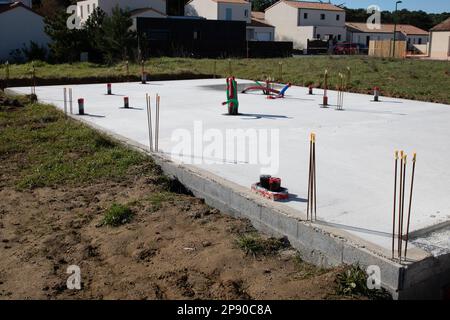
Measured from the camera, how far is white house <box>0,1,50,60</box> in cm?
3378

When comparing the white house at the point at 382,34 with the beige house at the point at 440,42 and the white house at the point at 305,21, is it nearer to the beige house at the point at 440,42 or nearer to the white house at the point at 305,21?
the white house at the point at 305,21

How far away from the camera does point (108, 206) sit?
246 inches

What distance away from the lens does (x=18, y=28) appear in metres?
34.3

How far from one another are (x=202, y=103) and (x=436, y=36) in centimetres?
3739

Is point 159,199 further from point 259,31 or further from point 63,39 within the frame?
point 259,31

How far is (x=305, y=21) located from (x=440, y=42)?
17.9 meters

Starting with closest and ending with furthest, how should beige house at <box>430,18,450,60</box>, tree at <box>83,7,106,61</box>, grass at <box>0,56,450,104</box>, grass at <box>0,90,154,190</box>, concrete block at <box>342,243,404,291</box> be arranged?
concrete block at <box>342,243,404,291</box> → grass at <box>0,90,154,190</box> → grass at <box>0,56,450,104</box> → tree at <box>83,7,106,61</box> → beige house at <box>430,18,450,60</box>

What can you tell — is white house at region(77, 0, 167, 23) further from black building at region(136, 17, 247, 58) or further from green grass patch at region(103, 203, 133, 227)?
green grass patch at region(103, 203, 133, 227)

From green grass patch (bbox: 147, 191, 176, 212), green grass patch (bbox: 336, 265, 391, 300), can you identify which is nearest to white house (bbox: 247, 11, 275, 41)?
green grass patch (bbox: 147, 191, 176, 212)

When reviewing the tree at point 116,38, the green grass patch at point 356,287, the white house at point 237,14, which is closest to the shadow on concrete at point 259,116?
the green grass patch at point 356,287

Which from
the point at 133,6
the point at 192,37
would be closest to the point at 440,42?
the point at 192,37

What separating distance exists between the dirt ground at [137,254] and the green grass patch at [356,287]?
3.1 inches

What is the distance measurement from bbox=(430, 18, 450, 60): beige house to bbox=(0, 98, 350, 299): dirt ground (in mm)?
42991

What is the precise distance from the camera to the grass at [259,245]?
4871 millimetres
